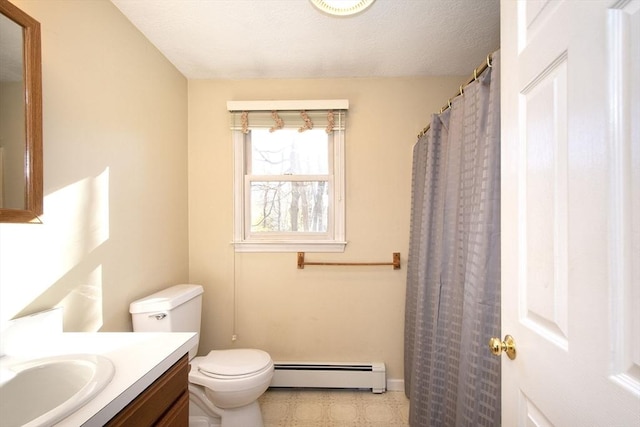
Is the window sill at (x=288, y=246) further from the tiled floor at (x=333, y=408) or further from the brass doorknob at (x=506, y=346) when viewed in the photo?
the brass doorknob at (x=506, y=346)

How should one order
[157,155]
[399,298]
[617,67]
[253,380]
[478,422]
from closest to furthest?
[617,67]
[478,422]
[253,380]
[157,155]
[399,298]

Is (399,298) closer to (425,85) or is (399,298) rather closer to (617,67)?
(425,85)

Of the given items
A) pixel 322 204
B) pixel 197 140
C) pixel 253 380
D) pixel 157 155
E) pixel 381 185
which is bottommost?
pixel 253 380

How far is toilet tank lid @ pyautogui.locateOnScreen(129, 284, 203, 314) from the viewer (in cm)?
155

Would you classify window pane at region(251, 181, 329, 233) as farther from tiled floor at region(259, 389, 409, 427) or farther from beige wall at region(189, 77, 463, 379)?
tiled floor at region(259, 389, 409, 427)

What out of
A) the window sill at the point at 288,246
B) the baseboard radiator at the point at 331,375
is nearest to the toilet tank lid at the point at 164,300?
the window sill at the point at 288,246

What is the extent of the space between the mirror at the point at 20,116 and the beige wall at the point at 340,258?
3.97 feet

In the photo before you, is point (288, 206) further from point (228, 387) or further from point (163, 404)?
point (163, 404)

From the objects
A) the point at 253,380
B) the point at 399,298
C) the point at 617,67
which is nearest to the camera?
the point at 617,67

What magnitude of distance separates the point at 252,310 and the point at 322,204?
0.93 meters

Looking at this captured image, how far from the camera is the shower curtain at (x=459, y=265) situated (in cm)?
100

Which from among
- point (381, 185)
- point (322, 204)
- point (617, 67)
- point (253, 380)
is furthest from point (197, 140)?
point (617, 67)

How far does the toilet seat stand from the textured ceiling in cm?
185

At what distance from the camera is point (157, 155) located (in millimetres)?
A: 1841
